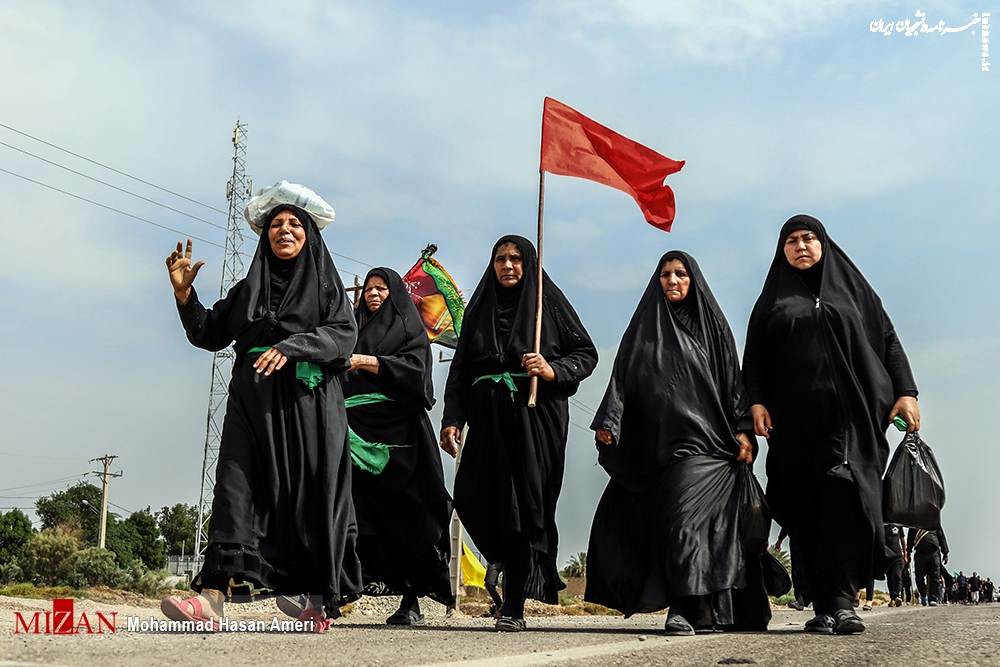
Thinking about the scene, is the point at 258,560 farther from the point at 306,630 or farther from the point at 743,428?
the point at 743,428

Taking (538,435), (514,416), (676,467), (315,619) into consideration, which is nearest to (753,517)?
(676,467)

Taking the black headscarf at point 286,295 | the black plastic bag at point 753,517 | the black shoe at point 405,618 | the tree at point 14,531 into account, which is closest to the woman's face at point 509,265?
the black headscarf at point 286,295

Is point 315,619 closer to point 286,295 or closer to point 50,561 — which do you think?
point 286,295

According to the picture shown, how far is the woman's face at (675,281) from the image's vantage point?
6.06 metres

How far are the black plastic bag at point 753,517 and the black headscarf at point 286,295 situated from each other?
7.93 feet

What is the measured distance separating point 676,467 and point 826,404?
2.86ft

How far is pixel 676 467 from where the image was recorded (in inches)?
221

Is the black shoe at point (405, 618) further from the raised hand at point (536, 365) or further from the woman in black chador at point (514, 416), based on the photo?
the raised hand at point (536, 365)

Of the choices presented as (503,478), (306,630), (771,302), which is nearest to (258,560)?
(306,630)

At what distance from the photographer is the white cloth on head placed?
5781 mm

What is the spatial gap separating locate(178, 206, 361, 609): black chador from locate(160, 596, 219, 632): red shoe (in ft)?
0.43

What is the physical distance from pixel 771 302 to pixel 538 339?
138 cm

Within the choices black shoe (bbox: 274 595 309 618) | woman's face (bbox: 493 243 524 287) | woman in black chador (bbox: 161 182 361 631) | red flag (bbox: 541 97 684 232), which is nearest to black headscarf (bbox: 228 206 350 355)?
woman in black chador (bbox: 161 182 361 631)

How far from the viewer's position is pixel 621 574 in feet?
19.1
